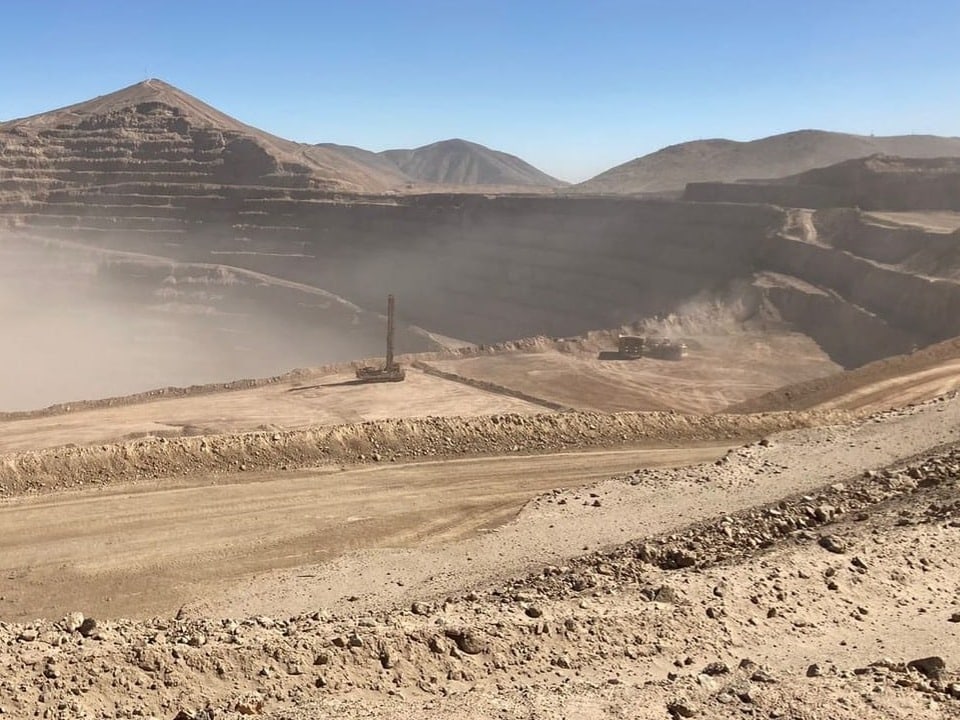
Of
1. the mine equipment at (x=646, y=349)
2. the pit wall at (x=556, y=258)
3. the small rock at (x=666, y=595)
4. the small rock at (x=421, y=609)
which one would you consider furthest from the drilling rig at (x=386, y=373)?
the small rock at (x=666, y=595)

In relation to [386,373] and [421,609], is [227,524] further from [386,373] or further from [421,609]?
[386,373]

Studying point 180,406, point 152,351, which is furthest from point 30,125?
point 180,406

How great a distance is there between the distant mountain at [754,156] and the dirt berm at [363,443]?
9216 centimetres

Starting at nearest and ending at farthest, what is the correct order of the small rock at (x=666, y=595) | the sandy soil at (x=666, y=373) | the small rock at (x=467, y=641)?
the small rock at (x=467, y=641) → the small rock at (x=666, y=595) → the sandy soil at (x=666, y=373)

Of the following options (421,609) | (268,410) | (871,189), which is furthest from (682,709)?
(871,189)

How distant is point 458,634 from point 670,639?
2.03 meters

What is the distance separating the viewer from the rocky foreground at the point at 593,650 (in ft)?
22.6

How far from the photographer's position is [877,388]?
26.4 meters

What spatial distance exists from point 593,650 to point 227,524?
863 cm

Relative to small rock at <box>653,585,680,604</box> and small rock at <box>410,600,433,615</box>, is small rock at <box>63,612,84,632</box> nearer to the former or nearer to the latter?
small rock at <box>410,600,433,615</box>

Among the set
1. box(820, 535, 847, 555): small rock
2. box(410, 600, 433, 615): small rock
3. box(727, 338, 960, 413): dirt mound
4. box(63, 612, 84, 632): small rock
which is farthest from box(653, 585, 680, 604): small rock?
box(727, 338, 960, 413): dirt mound

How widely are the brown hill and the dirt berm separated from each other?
65407 mm

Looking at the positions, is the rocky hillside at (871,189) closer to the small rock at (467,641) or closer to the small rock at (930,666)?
the small rock at (930,666)

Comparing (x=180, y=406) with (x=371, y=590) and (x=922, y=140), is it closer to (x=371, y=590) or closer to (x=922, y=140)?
(x=371, y=590)
